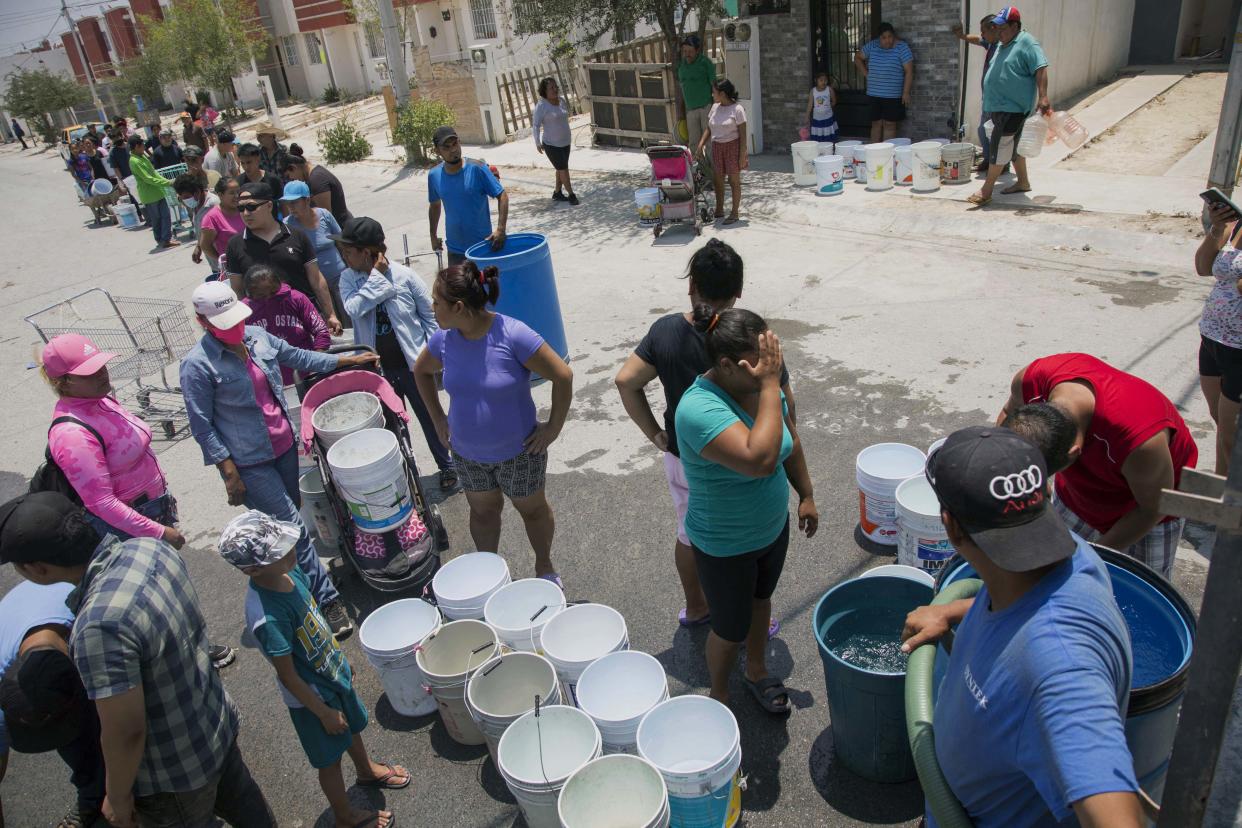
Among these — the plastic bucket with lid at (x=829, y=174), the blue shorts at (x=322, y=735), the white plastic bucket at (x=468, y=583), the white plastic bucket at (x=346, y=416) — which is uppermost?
the white plastic bucket at (x=346, y=416)

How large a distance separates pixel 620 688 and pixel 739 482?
3.51ft

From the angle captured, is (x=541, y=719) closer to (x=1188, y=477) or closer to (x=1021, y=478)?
(x=1021, y=478)

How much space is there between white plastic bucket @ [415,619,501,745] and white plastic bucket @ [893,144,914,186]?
8934 mm

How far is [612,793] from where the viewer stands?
296 cm

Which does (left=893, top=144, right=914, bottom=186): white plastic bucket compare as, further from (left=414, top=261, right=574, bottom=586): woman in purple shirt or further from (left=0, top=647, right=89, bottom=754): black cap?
(left=0, top=647, right=89, bottom=754): black cap

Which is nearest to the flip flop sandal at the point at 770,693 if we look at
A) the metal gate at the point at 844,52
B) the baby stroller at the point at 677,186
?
the baby stroller at the point at 677,186

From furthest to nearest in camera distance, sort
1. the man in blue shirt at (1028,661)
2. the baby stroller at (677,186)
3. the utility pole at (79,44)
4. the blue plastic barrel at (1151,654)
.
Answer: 1. the utility pole at (79,44)
2. the baby stroller at (677,186)
3. the blue plastic barrel at (1151,654)
4. the man in blue shirt at (1028,661)

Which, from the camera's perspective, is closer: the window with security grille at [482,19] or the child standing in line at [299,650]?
the child standing in line at [299,650]

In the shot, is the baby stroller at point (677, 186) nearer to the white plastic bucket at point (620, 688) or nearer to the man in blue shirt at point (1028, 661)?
the white plastic bucket at point (620, 688)

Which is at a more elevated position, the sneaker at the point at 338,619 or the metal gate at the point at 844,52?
the metal gate at the point at 844,52

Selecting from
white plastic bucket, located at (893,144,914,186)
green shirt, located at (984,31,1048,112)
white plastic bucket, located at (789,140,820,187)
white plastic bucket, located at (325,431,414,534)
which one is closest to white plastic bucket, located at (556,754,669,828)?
white plastic bucket, located at (325,431,414,534)

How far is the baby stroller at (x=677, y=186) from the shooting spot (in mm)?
9992

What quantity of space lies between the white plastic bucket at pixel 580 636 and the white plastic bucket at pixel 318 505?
1996 mm

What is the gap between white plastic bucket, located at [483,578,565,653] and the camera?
3.75 m
